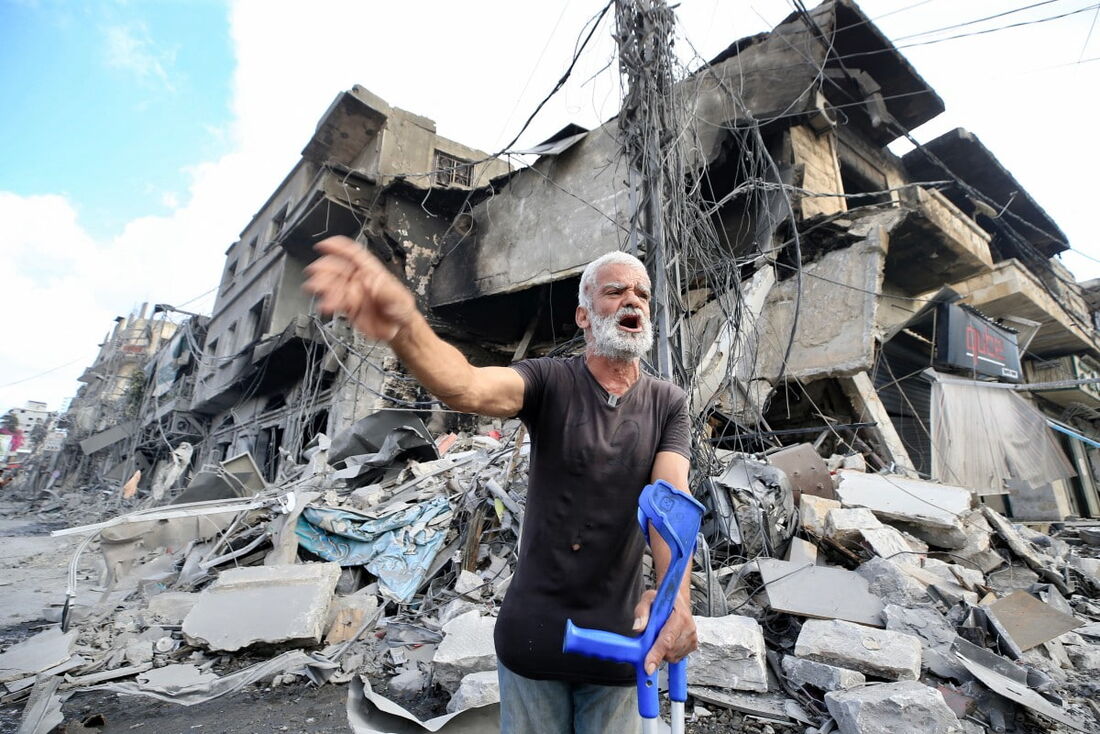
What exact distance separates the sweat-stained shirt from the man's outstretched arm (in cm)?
27

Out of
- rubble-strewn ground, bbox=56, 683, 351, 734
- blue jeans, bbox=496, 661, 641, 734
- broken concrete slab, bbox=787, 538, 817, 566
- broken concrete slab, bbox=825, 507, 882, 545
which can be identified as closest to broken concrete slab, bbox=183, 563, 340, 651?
rubble-strewn ground, bbox=56, 683, 351, 734

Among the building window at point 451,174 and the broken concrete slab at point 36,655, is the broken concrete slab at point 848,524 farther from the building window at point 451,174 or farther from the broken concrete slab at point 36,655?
the building window at point 451,174

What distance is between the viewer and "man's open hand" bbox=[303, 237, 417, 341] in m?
0.94

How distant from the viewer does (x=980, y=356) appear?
715 cm

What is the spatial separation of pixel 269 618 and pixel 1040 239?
58.0 ft

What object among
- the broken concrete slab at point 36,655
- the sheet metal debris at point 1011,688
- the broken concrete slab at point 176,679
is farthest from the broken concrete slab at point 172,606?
the sheet metal debris at point 1011,688

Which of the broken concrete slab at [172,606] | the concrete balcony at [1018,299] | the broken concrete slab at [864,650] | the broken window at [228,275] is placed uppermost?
the broken window at [228,275]

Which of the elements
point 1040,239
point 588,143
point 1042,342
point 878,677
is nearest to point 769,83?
point 588,143

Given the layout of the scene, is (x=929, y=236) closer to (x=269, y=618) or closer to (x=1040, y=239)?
(x=1040, y=239)

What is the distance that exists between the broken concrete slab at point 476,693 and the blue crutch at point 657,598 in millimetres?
1679

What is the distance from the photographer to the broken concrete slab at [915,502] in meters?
4.07

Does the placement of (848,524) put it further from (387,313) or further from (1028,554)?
(387,313)

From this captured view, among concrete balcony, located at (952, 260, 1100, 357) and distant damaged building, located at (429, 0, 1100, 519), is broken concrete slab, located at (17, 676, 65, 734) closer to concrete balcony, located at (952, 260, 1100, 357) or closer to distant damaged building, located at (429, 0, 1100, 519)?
distant damaged building, located at (429, 0, 1100, 519)

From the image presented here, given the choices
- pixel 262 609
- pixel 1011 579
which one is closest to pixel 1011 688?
pixel 1011 579
